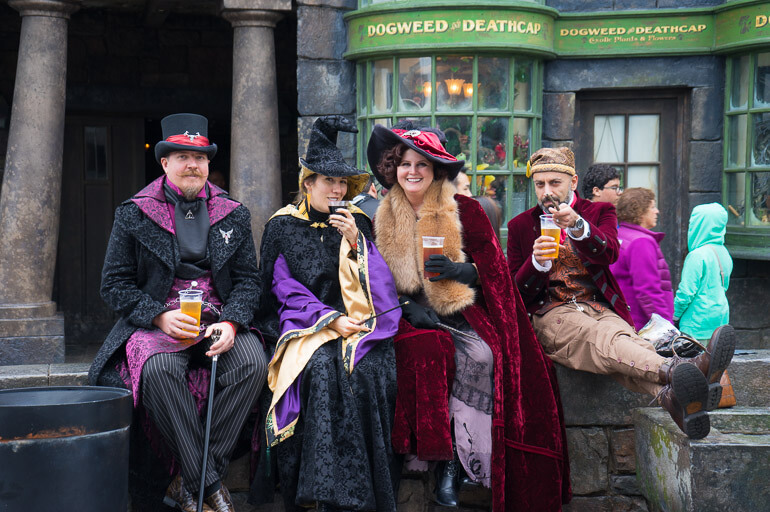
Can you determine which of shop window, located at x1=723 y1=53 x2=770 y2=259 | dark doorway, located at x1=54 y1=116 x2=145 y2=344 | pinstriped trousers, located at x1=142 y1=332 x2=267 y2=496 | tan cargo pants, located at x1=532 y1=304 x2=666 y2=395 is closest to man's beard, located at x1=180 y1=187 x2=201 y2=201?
pinstriped trousers, located at x1=142 y1=332 x2=267 y2=496

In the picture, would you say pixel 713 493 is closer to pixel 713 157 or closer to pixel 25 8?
pixel 713 157

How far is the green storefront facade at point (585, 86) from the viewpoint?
7793mm

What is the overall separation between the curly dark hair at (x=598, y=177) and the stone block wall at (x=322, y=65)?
2.53 m

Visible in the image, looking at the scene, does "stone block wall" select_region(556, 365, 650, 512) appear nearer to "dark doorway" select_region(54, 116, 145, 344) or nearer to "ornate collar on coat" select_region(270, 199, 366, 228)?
"ornate collar on coat" select_region(270, 199, 366, 228)

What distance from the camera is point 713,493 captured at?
385 centimetres

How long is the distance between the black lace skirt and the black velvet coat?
508mm

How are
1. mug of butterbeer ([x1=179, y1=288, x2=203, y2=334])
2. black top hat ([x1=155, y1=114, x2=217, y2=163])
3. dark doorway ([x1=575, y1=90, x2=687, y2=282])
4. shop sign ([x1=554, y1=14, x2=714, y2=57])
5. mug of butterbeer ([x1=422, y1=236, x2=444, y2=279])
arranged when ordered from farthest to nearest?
dark doorway ([x1=575, y1=90, x2=687, y2=282]) < shop sign ([x1=554, y1=14, x2=714, y2=57]) < black top hat ([x1=155, y1=114, x2=217, y2=163]) < mug of butterbeer ([x1=422, y1=236, x2=444, y2=279]) < mug of butterbeer ([x1=179, y1=288, x2=203, y2=334])

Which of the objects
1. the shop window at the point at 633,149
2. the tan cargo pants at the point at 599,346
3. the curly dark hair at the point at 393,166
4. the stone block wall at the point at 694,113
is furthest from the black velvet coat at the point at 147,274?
the shop window at the point at 633,149

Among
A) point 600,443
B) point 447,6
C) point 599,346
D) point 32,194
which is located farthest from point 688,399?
point 32,194

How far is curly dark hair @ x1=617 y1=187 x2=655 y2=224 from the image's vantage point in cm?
556

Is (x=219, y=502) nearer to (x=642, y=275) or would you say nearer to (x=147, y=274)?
(x=147, y=274)

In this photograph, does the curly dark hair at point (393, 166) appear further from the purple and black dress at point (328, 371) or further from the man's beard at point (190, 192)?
the man's beard at point (190, 192)

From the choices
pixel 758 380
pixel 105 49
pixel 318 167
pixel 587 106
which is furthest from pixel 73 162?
pixel 758 380

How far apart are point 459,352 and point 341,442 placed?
2.37 feet
